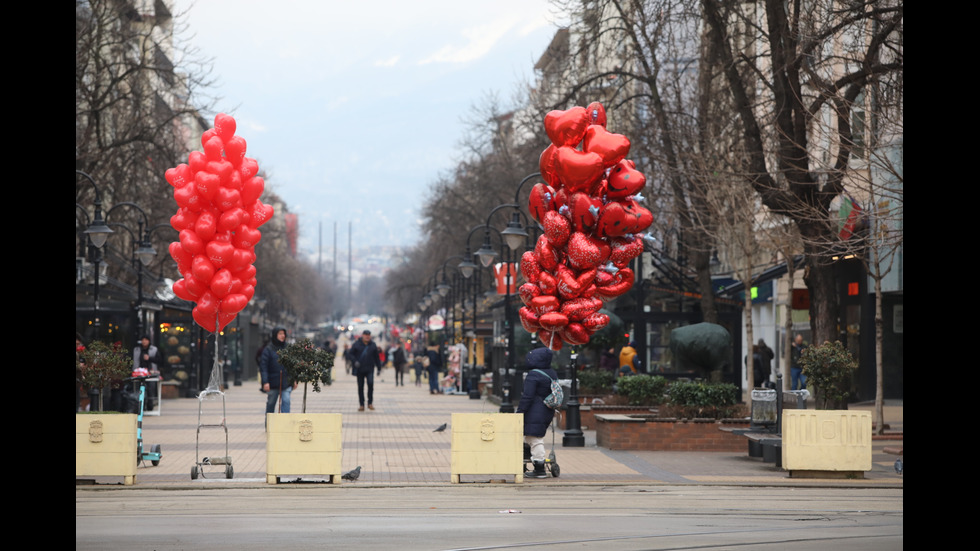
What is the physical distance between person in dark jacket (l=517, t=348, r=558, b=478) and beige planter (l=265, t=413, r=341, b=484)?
2.36 metres

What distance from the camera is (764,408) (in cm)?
1775

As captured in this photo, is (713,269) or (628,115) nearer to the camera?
(628,115)

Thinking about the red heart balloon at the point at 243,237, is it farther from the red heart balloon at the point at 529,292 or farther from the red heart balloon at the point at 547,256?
the red heart balloon at the point at 547,256

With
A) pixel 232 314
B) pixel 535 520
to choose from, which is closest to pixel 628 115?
pixel 232 314

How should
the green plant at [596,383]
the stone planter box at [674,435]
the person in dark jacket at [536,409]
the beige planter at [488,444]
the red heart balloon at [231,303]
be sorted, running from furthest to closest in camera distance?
the green plant at [596,383] → the stone planter box at [674,435] → the red heart balloon at [231,303] → the person in dark jacket at [536,409] → the beige planter at [488,444]

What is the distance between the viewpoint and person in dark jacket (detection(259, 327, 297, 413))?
20359 millimetres

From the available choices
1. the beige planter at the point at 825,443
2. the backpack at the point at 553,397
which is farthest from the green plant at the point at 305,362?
the beige planter at the point at 825,443

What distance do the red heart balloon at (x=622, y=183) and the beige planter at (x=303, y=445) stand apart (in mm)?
4801

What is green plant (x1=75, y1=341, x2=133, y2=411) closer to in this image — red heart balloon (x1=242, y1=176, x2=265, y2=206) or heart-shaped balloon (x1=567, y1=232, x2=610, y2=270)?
red heart balloon (x1=242, y1=176, x2=265, y2=206)

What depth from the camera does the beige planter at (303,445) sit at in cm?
1477
